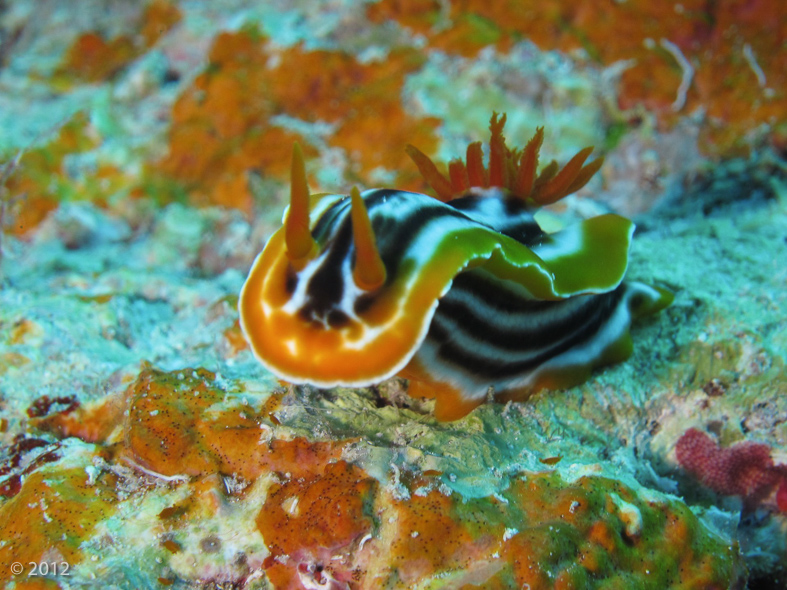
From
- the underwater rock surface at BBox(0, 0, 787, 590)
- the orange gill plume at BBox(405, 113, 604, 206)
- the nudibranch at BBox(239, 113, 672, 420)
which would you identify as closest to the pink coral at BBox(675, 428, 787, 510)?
the underwater rock surface at BBox(0, 0, 787, 590)

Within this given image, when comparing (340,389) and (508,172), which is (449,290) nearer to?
(340,389)

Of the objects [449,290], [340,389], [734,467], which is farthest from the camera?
[734,467]

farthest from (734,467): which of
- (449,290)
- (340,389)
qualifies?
(340,389)

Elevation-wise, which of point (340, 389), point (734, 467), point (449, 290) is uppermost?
point (449, 290)

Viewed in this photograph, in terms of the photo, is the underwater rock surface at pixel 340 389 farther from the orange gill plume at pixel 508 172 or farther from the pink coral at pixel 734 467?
the orange gill plume at pixel 508 172

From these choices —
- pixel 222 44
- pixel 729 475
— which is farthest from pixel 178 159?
pixel 729 475

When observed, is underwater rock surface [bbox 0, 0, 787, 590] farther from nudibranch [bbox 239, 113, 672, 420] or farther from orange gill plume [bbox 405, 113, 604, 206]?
orange gill plume [bbox 405, 113, 604, 206]
